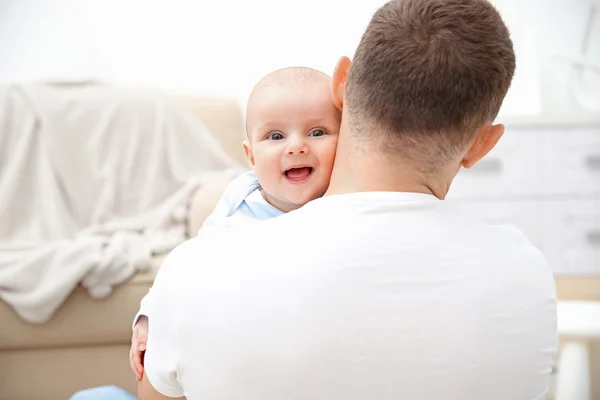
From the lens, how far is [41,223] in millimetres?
2473

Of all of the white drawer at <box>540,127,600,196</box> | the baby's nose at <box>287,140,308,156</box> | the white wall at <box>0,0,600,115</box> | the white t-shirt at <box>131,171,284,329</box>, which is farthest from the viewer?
the white wall at <box>0,0,600,115</box>

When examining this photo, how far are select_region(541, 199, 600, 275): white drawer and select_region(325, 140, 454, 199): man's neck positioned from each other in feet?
8.54

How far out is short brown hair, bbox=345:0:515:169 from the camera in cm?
68

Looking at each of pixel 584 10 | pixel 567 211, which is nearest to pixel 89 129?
pixel 567 211

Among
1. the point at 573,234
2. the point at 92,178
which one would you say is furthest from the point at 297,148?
the point at 573,234

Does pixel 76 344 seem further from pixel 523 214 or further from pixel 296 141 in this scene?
pixel 523 214

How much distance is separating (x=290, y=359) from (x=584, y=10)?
350 cm

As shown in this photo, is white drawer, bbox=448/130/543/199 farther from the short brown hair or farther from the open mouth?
the short brown hair

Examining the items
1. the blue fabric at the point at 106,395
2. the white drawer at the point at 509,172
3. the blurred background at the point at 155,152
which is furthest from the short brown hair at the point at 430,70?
the white drawer at the point at 509,172

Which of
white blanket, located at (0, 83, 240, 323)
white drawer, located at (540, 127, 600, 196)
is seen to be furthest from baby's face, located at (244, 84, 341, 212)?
white drawer, located at (540, 127, 600, 196)

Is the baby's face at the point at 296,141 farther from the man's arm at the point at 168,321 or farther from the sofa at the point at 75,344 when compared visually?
the sofa at the point at 75,344

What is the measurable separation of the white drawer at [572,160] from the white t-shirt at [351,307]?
8.53 ft

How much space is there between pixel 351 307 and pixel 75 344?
1711 millimetres

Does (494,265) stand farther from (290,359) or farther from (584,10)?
(584,10)
